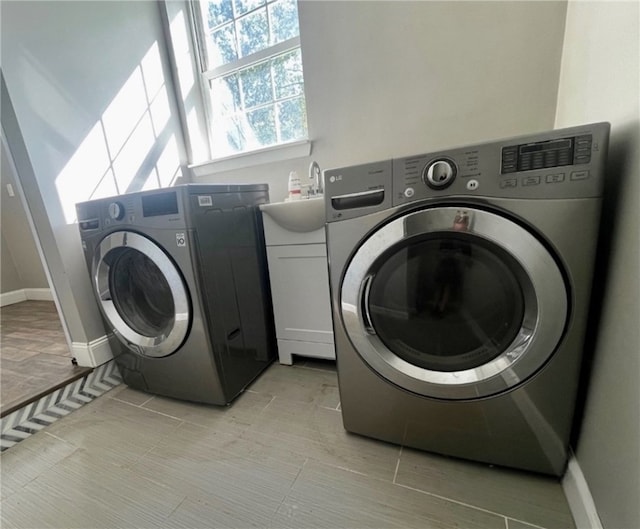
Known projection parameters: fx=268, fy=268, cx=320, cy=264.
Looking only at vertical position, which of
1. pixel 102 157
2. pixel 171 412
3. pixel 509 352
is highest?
pixel 102 157

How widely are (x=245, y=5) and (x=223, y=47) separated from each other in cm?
29

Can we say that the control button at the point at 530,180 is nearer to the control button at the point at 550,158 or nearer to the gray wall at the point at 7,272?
the control button at the point at 550,158

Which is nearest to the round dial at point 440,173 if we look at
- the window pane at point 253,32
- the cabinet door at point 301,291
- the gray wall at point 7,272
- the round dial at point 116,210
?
the cabinet door at point 301,291

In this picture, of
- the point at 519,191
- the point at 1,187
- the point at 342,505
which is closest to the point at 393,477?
the point at 342,505

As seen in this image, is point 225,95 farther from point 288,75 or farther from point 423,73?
point 423,73

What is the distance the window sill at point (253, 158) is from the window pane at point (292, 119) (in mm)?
166

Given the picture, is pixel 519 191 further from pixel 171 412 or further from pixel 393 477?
pixel 171 412

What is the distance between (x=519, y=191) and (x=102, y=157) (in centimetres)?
183

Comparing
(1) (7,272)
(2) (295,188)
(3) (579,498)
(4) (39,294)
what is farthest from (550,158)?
(1) (7,272)

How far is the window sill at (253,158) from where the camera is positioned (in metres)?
1.61

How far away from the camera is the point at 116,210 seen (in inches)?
40.9

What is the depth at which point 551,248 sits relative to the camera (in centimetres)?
59

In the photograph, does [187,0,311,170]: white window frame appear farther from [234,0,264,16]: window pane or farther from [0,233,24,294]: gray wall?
[0,233,24,294]: gray wall

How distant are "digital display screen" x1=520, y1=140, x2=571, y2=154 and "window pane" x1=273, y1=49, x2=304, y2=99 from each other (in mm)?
1500
